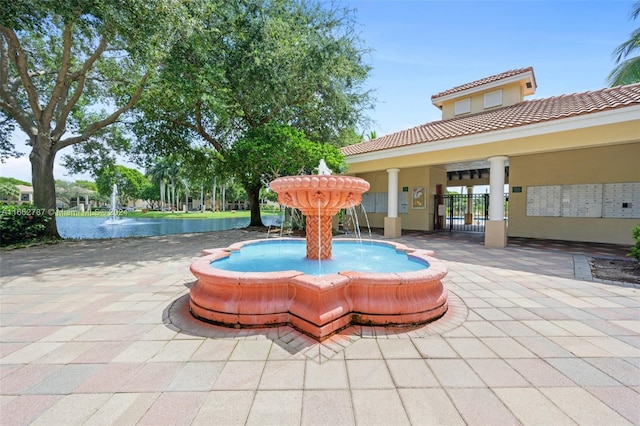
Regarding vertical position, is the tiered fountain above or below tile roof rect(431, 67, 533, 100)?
below

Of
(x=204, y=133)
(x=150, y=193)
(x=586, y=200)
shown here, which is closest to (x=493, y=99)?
(x=586, y=200)

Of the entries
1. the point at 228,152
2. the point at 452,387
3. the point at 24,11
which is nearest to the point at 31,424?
the point at 452,387

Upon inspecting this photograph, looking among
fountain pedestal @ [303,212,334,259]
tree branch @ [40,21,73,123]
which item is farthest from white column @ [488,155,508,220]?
tree branch @ [40,21,73,123]

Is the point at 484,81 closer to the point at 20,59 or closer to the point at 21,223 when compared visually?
the point at 20,59

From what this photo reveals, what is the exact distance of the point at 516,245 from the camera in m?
9.89

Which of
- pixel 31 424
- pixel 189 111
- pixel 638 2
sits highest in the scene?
pixel 638 2

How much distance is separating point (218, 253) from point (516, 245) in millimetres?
10405

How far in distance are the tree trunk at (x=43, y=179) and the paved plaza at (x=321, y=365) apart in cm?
872

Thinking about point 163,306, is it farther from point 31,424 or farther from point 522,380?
point 522,380

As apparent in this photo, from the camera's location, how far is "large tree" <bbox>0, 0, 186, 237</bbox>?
23.5ft

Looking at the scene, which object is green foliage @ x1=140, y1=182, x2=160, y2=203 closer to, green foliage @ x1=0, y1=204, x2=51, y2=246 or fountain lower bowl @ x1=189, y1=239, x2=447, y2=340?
green foliage @ x1=0, y1=204, x2=51, y2=246

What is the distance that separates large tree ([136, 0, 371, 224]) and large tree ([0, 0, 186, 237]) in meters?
1.19

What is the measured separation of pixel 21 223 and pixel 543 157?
825 inches

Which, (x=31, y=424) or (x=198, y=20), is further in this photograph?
(x=198, y=20)
